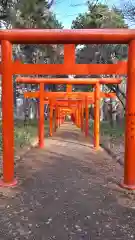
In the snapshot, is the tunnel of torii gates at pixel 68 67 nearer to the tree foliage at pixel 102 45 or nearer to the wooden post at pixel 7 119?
the wooden post at pixel 7 119

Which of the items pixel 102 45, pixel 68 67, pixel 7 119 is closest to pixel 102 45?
pixel 102 45

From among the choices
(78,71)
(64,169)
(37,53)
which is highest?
(37,53)

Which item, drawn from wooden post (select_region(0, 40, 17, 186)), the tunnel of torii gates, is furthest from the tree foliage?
wooden post (select_region(0, 40, 17, 186))

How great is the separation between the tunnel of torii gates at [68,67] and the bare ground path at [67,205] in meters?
0.53

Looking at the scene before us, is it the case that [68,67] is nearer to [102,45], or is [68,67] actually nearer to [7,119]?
[7,119]

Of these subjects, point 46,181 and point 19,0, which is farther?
point 19,0

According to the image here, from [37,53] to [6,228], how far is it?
1849 cm

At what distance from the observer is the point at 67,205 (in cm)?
470

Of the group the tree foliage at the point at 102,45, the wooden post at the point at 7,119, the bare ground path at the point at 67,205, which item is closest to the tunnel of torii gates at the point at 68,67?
the wooden post at the point at 7,119

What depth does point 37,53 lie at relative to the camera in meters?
21.4

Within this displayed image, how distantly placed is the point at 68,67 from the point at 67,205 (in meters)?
2.40

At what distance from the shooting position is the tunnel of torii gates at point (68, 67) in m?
5.45

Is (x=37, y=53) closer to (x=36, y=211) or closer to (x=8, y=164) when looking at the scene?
(x=8, y=164)

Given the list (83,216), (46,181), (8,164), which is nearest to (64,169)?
(46,181)
